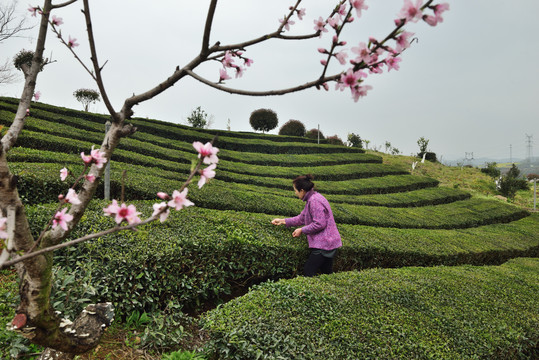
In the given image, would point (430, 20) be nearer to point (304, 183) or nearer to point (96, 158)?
point (96, 158)

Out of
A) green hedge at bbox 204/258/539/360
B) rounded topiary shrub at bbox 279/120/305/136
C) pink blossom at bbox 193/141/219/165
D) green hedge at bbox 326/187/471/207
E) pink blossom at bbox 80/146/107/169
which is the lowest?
green hedge at bbox 204/258/539/360

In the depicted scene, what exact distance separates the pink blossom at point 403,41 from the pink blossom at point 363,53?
0.13 meters

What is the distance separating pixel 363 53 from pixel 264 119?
28.3 m

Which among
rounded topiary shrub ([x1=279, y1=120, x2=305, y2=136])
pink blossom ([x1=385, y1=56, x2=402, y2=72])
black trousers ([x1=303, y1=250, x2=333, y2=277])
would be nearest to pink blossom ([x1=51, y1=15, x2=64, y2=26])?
pink blossom ([x1=385, y1=56, x2=402, y2=72])

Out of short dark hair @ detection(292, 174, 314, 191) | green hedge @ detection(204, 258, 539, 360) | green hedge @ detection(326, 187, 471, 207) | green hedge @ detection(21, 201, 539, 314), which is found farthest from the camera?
green hedge @ detection(326, 187, 471, 207)

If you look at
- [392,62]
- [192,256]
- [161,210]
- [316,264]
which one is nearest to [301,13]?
[392,62]

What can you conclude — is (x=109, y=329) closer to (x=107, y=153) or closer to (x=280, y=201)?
(x=107, y=153)

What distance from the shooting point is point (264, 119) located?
29125 mm

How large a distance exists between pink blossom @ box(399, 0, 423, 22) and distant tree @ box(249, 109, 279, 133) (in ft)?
92.2

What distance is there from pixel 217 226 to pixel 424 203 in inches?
Answer: 479

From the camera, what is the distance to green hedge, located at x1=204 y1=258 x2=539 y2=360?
2.67 m

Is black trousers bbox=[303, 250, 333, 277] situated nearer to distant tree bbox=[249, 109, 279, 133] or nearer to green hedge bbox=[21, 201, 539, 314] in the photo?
green hedge bbox=[21, 201, 539, 314]

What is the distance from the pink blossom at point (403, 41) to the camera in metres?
1.33

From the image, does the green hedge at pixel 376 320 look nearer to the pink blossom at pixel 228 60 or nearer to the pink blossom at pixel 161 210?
the pink blossom at pixel 161 210
